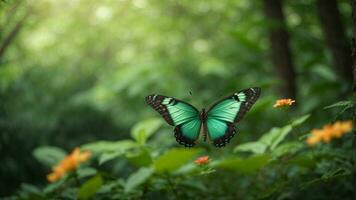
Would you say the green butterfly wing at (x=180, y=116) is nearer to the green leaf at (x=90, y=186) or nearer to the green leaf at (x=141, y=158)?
the green leaf at (x=141, y=158)

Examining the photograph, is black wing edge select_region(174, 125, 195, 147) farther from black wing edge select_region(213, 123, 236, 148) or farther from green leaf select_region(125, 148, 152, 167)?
green leaf select_region(125, 148, 152, 167)

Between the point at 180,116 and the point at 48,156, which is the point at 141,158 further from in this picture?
the point at 48,156

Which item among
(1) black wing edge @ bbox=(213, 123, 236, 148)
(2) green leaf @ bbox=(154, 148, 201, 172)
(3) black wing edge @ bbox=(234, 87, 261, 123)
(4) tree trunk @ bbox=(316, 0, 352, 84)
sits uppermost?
(4) tree trunk @ bbox=(316, 0, 352, 84)

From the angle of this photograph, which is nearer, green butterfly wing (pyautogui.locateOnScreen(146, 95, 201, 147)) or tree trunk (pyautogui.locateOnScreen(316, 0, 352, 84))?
green butterfly wing (pyautogui.locateOnScreen(146, 95, 201, 147))

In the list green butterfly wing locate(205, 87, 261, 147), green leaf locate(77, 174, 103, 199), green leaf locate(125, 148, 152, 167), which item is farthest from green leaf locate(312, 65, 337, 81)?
green leaf locate(77, 174, 103, 199)

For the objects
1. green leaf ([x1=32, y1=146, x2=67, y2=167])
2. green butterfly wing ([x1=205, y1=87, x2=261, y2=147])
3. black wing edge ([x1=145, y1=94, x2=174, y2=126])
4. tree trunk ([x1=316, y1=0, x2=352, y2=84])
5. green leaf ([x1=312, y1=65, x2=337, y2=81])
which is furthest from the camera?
green leaf ([x1=312, y1=65, x2=337, y2=81])

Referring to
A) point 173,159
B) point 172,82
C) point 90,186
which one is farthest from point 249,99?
point 172,82

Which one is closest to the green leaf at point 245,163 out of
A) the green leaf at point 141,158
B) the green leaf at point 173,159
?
the green leaf at point 173,159

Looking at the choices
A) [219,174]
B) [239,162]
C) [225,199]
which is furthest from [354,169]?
[219,174]
